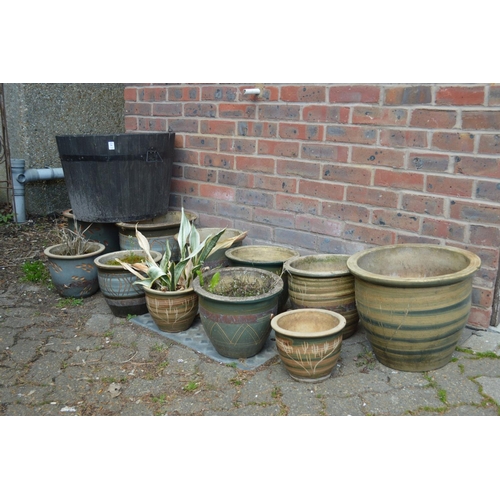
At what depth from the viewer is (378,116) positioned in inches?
144

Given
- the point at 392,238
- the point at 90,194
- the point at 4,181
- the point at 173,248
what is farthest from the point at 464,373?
the point at 4,181

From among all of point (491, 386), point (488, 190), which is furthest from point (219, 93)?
point (491, 386)

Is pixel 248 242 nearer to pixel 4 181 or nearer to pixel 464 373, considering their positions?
pixel 464 373

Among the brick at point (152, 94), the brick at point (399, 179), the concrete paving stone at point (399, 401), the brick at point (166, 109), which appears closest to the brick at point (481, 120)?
the brick at point (399, 179)

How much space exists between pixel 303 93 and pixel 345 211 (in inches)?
34.4

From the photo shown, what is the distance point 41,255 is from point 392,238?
3282 mm

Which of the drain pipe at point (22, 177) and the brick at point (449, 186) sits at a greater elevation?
the brick at point (449, 186)

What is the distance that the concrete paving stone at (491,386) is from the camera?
2873 mm

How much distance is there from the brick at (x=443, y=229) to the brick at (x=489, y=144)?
1.49ft

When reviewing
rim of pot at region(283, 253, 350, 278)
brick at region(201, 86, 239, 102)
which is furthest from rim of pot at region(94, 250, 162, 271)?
brick at region(201, 86, 239, 102)

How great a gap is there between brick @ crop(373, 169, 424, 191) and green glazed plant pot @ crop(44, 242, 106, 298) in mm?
Result: 2077

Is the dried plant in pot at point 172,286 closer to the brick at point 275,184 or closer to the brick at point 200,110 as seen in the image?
the brick at point 275,184

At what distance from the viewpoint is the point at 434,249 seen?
134 inches

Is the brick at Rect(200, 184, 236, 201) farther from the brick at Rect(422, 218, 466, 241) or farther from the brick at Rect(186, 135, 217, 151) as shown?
the brick at Rect(422, 218, 466, 241)
